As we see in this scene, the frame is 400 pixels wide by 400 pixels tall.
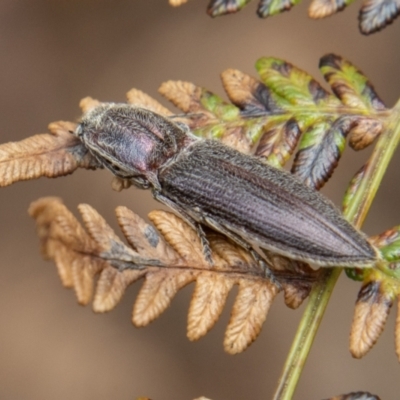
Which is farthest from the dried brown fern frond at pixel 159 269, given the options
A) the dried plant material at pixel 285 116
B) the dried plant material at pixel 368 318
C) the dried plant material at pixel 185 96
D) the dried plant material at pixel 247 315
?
the dried plant material at pixel 185 96

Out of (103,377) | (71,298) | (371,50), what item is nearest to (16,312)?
(71,298)

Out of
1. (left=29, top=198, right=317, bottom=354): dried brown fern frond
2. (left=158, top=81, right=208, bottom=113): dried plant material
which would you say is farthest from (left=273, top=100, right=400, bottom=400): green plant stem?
→ (left=158, top=81, right=208, bottom=113): dried plant material

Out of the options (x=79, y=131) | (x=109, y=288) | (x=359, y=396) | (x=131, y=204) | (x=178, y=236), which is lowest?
(x=359, y=396)

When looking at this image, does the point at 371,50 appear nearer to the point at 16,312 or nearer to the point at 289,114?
the point at 289,114

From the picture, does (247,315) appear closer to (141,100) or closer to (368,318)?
(368,318)

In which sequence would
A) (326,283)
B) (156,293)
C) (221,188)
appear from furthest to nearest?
1. (221,188)
2. (326,283)
3. (156,293)

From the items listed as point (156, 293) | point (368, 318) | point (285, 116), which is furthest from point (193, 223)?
point (368, 318)

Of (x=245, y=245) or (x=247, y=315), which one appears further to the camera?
(x=245, y=245)

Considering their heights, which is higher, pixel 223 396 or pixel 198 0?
pixel 198 0
